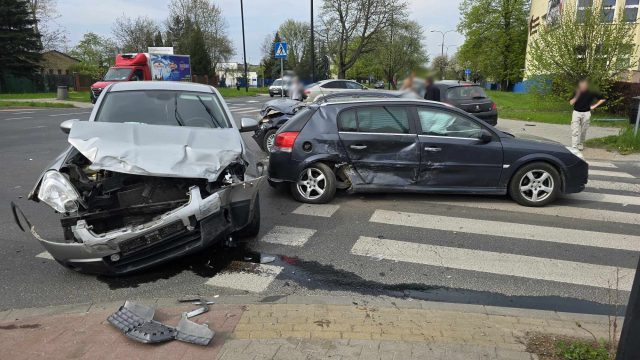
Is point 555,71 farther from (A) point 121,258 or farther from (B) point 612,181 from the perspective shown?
(A) point 121,258

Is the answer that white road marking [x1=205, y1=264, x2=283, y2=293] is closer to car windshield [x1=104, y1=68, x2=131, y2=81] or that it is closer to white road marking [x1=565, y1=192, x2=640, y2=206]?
white road marking [x1=565, y1=192, x2=640, y2=206]

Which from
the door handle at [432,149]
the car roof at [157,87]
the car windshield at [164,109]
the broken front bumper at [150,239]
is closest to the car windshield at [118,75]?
the car roof at [157,87]

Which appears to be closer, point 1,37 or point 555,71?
point 555,71

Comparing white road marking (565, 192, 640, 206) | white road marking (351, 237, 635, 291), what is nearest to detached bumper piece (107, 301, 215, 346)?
white road marking (351, 237, 635, 291)

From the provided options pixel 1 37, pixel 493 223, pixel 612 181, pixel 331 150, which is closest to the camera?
pixel 493 223

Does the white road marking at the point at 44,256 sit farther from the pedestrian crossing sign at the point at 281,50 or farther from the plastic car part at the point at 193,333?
the pedestrian crossing sign at the point at 281,50

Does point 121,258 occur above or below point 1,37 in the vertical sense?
below

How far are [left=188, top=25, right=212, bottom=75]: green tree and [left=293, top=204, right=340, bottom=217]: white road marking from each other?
53558 millimetres

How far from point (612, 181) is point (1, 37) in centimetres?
4476

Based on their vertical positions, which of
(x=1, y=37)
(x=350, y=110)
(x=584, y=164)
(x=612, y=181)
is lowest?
(x=612, y=181)

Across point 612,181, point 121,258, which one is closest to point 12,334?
point 121,258

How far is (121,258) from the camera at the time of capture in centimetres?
396

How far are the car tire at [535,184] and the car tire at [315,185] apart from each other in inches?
106

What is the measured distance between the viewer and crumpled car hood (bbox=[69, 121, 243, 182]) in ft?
13.5
